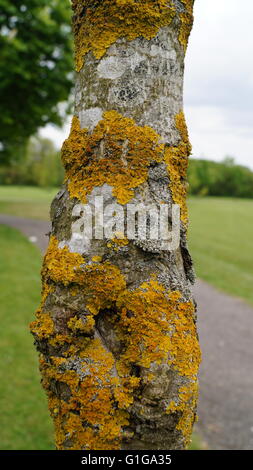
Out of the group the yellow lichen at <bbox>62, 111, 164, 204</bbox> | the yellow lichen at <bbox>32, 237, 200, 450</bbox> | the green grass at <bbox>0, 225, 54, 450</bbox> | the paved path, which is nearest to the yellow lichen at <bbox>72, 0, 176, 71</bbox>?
the yellow lichen at <bbox>62, 111, 164, 204</bbox>

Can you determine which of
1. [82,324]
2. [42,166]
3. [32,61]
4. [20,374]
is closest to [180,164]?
[82,324]

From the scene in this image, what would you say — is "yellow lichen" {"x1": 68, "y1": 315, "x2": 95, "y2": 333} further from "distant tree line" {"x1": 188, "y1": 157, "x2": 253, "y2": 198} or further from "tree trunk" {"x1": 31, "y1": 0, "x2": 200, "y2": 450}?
"distant tree line" {"x1": 188, "y1": 157, "x2": 253, "y2": 198}

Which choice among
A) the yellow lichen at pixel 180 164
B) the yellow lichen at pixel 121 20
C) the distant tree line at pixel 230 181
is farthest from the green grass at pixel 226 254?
the distant tree line at pixel 230 181

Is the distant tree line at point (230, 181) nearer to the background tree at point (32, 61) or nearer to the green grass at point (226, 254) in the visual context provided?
the green grass at point (226, 254)

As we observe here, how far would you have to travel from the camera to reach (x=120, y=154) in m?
1.77

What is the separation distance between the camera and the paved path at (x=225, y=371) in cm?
605

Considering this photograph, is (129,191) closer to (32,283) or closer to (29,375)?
(29,375)

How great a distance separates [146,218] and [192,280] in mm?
427

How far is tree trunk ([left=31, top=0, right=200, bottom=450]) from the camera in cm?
172

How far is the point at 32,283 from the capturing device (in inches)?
460

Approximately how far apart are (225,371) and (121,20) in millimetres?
7589

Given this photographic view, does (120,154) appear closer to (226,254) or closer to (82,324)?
(82,324)

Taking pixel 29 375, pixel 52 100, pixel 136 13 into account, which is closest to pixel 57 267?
pixel 136 13

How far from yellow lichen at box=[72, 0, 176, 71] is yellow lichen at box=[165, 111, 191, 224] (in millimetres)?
408
